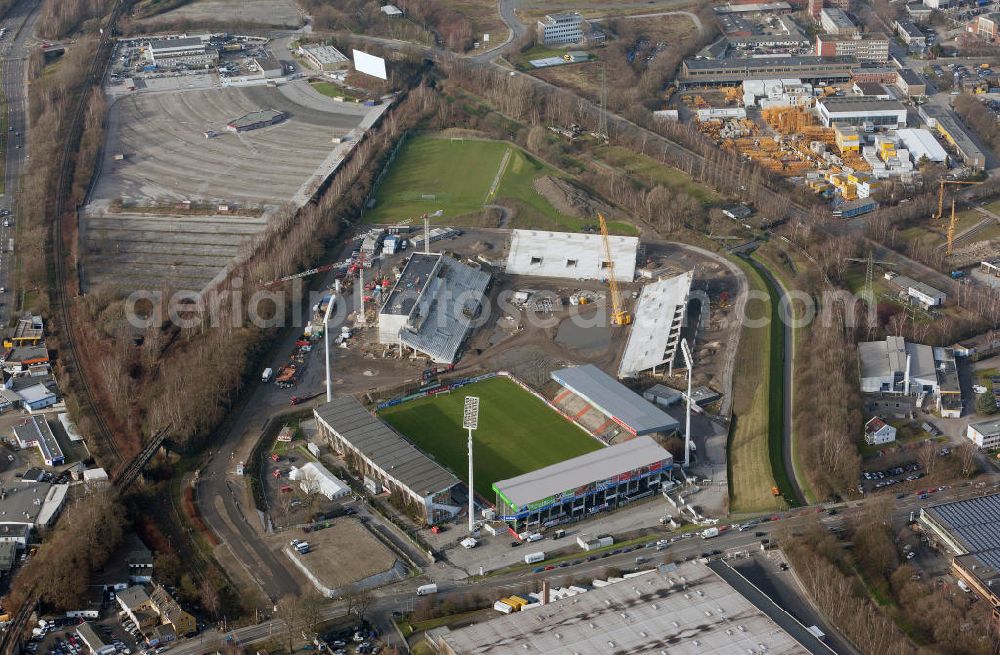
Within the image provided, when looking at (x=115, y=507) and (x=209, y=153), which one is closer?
(x=115, y=507)

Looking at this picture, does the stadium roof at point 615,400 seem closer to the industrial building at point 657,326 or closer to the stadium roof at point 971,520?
the industrial building at point 657,326

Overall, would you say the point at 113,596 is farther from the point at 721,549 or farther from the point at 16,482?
the point at 721,549

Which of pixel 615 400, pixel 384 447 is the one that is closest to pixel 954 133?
pixel 615 400

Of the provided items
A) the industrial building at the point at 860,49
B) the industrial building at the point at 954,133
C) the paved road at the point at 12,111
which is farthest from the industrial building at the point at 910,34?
the paved road at the point at 12,111

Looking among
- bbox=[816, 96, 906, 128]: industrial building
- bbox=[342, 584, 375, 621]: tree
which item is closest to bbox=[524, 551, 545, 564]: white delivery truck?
bbox=[342, 584, 375, 621]: tree

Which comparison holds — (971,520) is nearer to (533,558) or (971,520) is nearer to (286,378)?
(533,558)

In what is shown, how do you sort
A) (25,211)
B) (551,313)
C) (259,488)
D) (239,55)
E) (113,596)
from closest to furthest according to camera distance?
(113,596)
(259,488)
(551,313)
(25,211)
(239,55)

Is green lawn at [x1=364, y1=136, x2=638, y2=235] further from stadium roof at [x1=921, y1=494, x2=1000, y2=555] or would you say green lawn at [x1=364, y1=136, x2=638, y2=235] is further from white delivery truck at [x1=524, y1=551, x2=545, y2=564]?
white delivery truck at [x1=524, y1=551, x2=545, y2=564]

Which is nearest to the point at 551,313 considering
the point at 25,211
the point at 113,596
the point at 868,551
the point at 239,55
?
the point at 868,551
